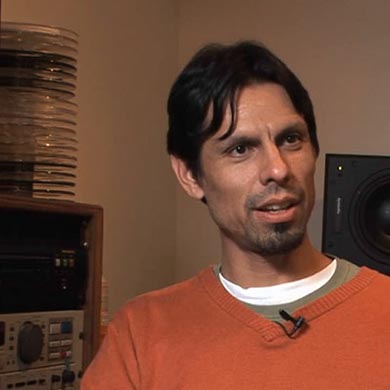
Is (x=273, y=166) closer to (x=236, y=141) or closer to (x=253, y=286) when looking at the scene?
(x=236, y=141)

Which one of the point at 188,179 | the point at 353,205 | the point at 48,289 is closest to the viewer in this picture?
the point at 188,179

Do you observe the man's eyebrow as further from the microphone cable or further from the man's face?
A: the microphone cable

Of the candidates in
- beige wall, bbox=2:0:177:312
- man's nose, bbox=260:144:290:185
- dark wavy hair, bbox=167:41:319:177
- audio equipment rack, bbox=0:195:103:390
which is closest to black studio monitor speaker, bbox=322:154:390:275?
beige wall, bbox=2:0:177:312

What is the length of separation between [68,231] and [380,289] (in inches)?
23.8

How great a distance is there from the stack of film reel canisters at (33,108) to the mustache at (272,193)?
20.6 inches

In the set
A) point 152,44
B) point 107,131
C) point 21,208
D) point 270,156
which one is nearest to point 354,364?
point 270,156

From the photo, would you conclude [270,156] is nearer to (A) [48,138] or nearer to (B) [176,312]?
(B) [176,312]

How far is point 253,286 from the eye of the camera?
138 cm

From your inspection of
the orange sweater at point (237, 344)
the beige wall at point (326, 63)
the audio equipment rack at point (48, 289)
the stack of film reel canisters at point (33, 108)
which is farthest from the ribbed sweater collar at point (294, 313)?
the beige wall at point (326, 63)

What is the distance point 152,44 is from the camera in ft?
9.37

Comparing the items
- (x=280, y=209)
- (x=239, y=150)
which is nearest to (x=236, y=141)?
(x=239, y=150)

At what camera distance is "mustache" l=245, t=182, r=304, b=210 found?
129 cm

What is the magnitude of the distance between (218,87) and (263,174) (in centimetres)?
17

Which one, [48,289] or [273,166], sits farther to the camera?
[48,289]
